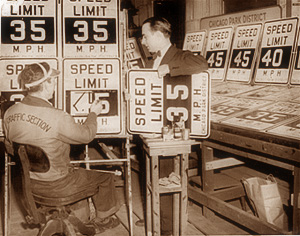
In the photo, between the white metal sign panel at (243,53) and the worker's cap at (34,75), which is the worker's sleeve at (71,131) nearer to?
the worker's cap at (34,75)

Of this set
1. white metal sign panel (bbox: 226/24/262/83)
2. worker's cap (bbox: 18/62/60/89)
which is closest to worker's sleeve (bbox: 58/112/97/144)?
worker's cap (bbox: 18/62/60/89)

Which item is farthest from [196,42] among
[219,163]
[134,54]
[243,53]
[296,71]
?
[219,163]

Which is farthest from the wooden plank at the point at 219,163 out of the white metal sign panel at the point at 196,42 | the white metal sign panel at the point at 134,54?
the white metal sign panel at the point at 134,54

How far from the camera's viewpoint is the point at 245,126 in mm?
3055

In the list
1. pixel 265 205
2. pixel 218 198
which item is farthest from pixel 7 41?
pixel 265 205

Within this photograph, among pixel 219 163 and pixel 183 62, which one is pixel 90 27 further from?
pixel 219 163

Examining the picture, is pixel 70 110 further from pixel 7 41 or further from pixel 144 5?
pixel 144 5

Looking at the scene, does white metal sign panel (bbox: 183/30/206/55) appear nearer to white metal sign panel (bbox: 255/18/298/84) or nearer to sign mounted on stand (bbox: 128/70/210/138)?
white metal sign panel (bbox: 255/18/298/84)

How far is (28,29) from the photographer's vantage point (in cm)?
333

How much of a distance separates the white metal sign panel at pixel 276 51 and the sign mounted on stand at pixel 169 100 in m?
1.55

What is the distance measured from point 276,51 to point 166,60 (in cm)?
179

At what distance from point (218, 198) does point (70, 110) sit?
175 cm

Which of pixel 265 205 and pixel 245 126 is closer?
pixel 245 126

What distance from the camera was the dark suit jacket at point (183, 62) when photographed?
293 centimetres
